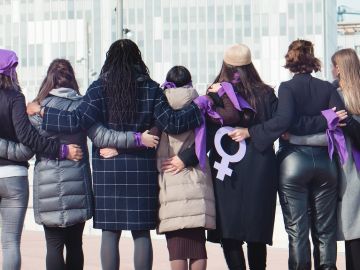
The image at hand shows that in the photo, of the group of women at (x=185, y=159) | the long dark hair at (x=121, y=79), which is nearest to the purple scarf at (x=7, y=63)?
the group of women at (x=185, y=159)

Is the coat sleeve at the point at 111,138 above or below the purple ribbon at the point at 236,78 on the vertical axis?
below

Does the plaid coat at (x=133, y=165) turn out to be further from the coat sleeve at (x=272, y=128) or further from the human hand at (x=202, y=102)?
the coat sleeve at (x=272, y=128)

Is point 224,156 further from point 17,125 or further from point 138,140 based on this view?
point 17,125

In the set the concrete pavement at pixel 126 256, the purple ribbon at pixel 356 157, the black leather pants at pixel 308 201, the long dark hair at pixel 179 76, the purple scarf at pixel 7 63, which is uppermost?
the purple scarf at pixel 7 63

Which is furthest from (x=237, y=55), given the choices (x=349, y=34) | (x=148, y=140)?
(x=349, y=34)

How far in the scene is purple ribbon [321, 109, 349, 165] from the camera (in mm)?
7008

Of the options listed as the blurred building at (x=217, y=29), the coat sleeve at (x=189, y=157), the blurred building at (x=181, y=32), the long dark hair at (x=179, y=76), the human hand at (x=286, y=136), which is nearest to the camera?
the coat sleeve at (x=189, y=157)

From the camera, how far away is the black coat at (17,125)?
6.61 m

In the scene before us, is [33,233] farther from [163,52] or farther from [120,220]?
[163,52]

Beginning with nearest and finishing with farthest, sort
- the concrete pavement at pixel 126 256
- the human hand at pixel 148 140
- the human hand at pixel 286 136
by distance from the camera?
the human hand at pixel 148 140, the human hand at pixel 286 136, the concrete pavement at pixel 126 256

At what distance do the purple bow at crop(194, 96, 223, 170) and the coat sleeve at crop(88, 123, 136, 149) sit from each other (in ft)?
1.52

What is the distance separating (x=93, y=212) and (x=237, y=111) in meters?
1.26

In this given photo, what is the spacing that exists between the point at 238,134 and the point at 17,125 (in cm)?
156

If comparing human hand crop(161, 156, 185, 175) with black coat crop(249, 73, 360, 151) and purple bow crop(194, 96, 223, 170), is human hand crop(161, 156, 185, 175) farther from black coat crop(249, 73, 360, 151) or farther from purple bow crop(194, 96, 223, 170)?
black coat crop(249, 73, 360, 151)
